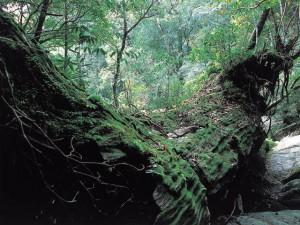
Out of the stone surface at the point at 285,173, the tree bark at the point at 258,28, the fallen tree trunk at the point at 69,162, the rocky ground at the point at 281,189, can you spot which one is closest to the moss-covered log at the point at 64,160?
the fallen tree trunk at the point at 69,162

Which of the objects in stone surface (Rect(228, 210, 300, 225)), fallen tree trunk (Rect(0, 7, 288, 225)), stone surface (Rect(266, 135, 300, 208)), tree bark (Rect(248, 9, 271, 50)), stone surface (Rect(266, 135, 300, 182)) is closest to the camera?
fallen tree trunk (Rect(0, 7, 288, 225))

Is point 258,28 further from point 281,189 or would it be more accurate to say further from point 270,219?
point 270,219

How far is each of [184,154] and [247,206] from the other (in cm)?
380

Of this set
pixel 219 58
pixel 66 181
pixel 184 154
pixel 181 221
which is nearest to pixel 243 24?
pixel 219 58

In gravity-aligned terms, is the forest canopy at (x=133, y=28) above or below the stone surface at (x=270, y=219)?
above

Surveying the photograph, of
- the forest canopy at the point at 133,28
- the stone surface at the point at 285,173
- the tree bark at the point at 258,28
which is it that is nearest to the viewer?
the forest canopy at the point at 133,28

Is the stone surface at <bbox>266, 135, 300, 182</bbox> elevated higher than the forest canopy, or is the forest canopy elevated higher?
the forest canopy

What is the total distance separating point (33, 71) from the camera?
263 centimetres

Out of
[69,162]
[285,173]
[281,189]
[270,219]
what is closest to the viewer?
[69,162]

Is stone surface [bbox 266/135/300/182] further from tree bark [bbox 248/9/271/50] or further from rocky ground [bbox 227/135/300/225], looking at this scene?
tree bark [bbox 248/9/271/50]

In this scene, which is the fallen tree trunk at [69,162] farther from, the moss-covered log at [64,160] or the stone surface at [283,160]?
the stone surface at [283,160]

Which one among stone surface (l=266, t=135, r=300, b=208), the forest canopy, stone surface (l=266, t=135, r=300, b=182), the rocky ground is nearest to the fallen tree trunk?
the forest canopy

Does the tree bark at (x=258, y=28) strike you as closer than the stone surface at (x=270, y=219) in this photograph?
No

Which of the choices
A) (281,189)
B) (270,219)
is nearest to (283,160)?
(281,189)
